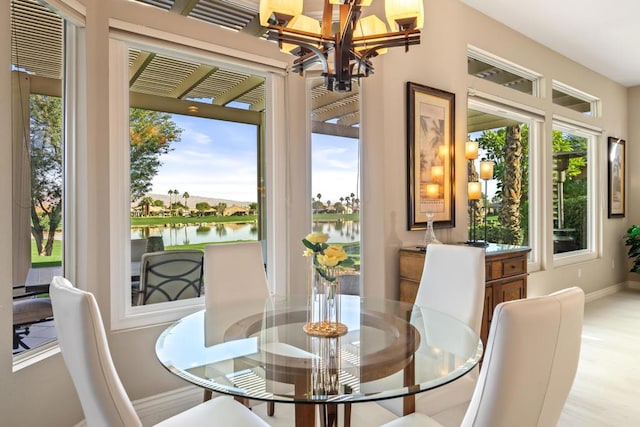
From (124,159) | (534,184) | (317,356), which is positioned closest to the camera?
(317,356)

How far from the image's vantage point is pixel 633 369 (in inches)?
126

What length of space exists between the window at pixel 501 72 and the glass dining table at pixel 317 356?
10.2 ft

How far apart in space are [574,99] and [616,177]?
168 centimetres

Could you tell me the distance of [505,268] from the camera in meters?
3.21

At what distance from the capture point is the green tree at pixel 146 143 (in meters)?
2.50

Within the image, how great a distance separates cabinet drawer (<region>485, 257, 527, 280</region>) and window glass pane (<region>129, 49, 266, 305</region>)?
1.83 metres

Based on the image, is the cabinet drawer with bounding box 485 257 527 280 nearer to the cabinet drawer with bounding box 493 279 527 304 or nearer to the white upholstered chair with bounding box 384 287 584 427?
the cabinet drawer with bounding box 493 279 527 304

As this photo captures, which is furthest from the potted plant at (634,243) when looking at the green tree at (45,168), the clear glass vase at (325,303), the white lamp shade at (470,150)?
the green tree at (45,168)

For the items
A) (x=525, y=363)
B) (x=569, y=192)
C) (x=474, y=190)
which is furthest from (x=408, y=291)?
(x=569, y=192)

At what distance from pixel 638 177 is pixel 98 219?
7.83 metres

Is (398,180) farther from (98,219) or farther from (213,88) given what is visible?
(98,219)

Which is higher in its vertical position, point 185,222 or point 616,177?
point 616,177

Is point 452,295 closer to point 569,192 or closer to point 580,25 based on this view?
point 580,25

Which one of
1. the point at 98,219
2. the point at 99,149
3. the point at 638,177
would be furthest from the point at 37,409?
the point at 638,177
